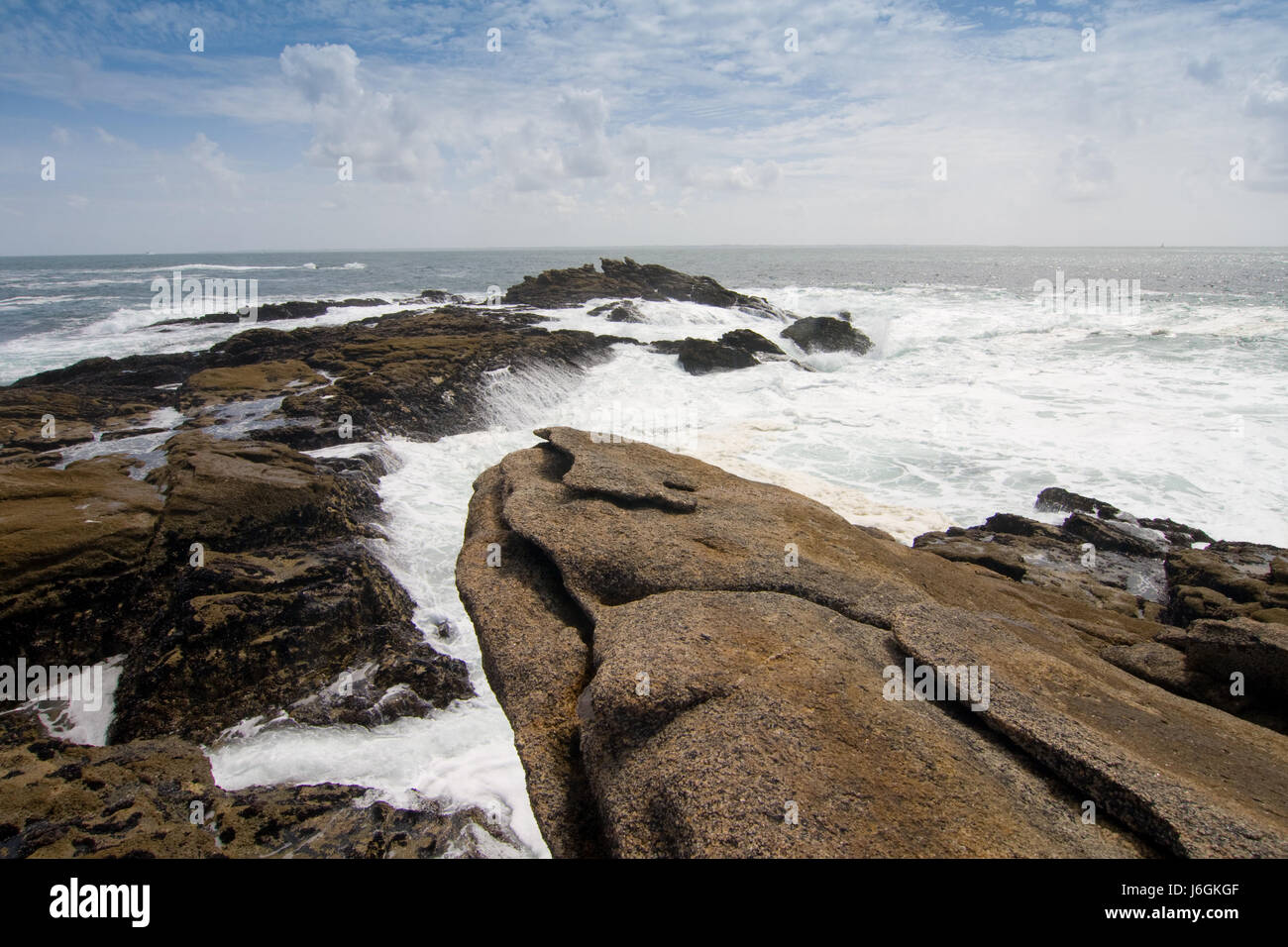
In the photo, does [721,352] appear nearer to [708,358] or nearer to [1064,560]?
[708,358]

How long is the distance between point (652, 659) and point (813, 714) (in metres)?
→ 1.19

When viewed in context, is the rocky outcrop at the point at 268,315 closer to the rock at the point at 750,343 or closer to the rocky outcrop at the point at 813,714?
the rock at the point at 750,343

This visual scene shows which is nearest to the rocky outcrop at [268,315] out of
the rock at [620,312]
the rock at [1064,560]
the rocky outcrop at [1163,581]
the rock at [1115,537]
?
the rock at [620,312]

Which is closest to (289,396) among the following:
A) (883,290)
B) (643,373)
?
(643,373)

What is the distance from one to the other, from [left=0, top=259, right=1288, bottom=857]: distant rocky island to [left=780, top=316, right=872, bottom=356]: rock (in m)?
22.3

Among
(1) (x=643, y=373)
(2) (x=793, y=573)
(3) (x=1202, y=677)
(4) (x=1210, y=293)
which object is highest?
(4) (x=1210, y=293)

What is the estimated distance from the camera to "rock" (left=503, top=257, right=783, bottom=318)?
1586 inches

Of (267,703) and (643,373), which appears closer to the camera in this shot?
(267,703)

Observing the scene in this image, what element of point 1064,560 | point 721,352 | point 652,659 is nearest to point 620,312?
point 721,352

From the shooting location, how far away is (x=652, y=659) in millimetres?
4734

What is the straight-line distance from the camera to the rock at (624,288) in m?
40.3
